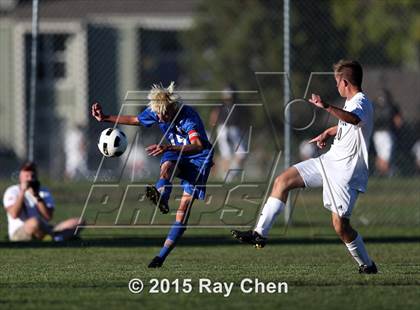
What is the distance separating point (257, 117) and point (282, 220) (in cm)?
1897

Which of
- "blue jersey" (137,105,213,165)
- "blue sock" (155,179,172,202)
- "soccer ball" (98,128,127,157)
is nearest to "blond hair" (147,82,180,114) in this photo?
"blue jersey" (137,105,213,165)

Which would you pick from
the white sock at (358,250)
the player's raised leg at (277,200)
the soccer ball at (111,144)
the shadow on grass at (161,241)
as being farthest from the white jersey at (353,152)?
the shadow on grass at (161,241)

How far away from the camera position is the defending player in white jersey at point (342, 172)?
371 inches

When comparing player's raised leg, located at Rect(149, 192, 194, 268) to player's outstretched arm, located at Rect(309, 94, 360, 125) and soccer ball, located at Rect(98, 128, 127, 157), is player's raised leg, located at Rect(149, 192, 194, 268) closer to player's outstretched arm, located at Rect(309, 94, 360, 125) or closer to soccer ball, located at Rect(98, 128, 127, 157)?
soccer ball, located at Rect(98, 128, 127, 157)

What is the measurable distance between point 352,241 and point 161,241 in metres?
5.07

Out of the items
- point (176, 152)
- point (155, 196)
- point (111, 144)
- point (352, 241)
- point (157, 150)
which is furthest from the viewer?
point (111, 144)

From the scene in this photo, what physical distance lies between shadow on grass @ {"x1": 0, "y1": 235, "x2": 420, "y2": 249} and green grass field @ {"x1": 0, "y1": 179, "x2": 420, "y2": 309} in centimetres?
1

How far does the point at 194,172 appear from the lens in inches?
419

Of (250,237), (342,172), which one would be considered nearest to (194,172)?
(250,237)

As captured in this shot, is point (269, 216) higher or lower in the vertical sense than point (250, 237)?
higher

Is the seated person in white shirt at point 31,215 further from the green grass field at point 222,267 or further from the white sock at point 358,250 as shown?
the white sock at point 358,250

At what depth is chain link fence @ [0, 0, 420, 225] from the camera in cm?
2331

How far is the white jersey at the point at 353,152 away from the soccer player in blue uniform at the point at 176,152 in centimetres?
150

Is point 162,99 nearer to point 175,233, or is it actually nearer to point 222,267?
point 175,233
